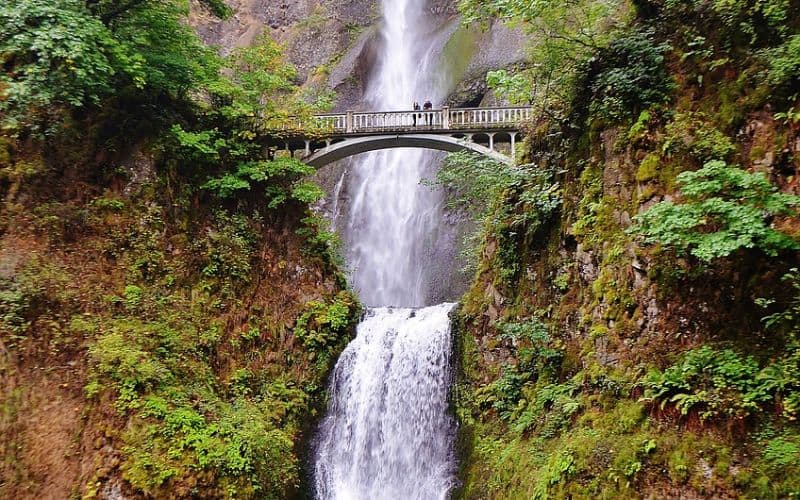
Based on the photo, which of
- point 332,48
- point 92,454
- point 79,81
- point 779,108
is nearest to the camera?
point 779,108

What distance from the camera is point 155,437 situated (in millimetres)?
7742

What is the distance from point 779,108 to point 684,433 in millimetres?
3628

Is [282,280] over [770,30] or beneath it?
beneath

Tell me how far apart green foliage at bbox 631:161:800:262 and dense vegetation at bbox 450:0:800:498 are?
0.8 inches

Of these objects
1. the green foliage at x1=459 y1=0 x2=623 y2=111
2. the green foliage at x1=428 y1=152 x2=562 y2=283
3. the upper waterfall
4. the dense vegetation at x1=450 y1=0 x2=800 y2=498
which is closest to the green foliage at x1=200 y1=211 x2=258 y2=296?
the green foliage at x1=428 y1=152 x2=562 y2=283

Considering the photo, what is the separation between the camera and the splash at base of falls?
31.0ft

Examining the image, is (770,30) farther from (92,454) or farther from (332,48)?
(332,48)

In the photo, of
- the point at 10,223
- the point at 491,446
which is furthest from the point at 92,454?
the point at 491,446

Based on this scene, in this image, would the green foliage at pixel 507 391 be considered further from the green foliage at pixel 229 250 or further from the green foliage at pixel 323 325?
the green foliage at pixel 229 250

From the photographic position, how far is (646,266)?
237 inches

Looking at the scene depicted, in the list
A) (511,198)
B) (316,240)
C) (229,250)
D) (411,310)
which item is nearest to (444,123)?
(316,240)

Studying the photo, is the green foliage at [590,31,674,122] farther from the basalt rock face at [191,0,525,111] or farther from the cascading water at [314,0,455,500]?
the basalt rock face at [191,0,525,111]

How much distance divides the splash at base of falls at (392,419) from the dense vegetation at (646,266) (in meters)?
0.79

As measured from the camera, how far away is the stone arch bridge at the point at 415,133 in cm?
1377
